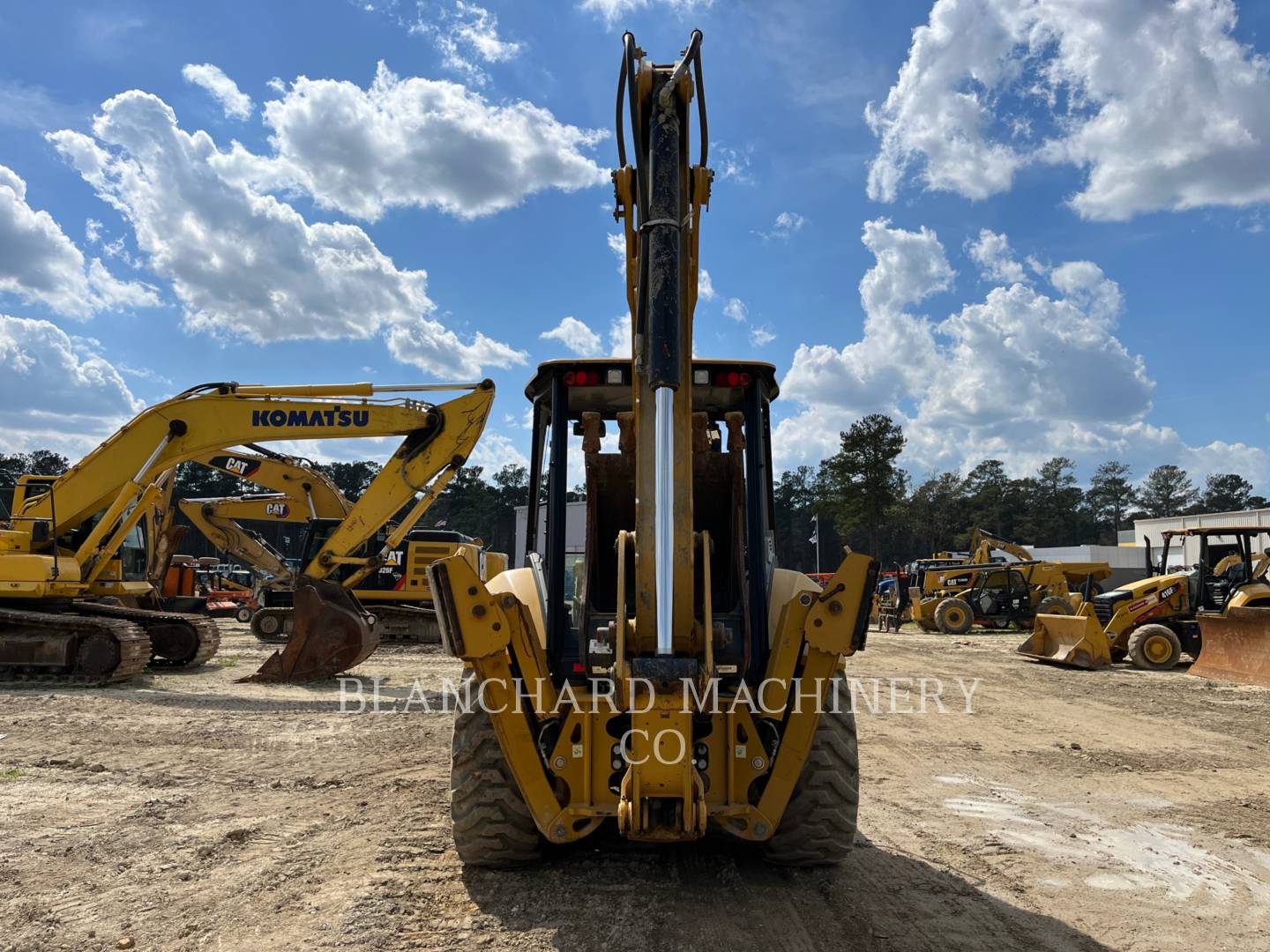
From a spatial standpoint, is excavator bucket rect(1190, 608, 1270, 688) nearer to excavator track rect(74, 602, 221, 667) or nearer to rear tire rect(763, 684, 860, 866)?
rear tire rect(763, 684, 860, 866)

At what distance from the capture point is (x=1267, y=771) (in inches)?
272

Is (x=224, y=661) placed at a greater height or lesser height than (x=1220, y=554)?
lesser

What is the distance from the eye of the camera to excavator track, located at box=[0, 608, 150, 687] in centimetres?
1095

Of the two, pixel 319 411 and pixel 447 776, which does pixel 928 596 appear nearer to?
Result: pixel 319 411

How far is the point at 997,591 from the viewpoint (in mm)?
24266

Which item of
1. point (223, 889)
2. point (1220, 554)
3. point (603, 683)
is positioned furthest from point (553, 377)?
point (1220, 554)

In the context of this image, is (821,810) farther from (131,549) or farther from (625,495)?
(131,549)

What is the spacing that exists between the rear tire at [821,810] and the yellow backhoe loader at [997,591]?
69.6ft

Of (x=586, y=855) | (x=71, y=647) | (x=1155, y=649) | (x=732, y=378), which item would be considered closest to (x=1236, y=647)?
(x=1155, y=649)

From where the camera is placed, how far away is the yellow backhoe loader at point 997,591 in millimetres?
23891

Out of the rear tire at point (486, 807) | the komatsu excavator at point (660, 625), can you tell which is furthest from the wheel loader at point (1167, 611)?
the rear tire at point (486, 807)

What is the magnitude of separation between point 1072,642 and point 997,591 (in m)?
9.79

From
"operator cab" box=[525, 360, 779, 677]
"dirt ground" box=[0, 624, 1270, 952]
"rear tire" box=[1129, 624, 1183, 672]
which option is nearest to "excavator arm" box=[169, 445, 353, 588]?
"dirt ground" box=[0, 624, 1270, 952]

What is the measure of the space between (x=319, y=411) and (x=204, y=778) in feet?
22.8
